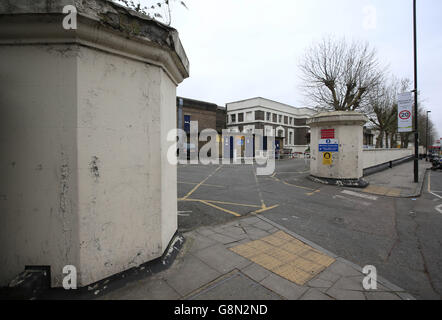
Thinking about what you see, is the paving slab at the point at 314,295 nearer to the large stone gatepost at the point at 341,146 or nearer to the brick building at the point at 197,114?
the large stone gatepost at the point at 341,146

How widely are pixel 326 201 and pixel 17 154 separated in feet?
26.5

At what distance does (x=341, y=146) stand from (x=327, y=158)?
874 millimetres

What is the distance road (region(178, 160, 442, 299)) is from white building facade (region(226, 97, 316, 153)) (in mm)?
34904

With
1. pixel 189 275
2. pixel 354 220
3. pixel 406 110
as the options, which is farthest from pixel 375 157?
pixel 189 275

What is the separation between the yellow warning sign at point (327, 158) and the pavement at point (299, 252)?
12.6 feet

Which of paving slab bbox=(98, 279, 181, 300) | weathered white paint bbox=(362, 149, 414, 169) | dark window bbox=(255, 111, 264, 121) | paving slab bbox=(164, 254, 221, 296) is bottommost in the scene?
paving slab bbox=(164, 254, 221, 296)

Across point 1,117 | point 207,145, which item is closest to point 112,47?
point 1,117

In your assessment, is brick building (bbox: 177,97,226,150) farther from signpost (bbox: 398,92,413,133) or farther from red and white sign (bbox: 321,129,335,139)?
signpost (bbox: 398,92,413,133)

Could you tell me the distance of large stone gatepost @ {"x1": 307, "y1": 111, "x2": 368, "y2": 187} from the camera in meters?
10.2

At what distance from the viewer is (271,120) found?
165ft

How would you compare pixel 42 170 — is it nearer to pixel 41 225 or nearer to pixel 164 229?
pixel 41 225

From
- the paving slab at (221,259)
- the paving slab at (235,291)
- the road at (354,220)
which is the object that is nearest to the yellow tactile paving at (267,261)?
the paving slab at (221,259)

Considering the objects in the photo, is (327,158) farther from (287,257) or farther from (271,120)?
(271,120)

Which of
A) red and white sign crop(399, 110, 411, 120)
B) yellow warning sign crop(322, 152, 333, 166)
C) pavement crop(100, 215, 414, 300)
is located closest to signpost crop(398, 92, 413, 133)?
red and white sign crop(399, 110, 411, 120)
